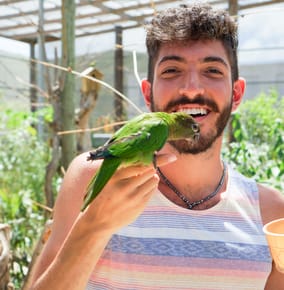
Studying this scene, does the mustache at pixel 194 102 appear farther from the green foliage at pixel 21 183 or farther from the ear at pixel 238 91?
the green foliage at pixel 21 183

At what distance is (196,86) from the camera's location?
1270 millimetres

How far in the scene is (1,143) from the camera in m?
4.79

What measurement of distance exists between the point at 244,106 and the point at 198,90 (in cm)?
357

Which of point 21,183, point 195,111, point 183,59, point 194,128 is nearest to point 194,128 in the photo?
point 194,128

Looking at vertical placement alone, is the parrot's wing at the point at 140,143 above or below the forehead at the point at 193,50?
below

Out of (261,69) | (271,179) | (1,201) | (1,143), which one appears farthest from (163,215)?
(261,69)

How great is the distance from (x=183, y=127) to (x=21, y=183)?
3.49 meters

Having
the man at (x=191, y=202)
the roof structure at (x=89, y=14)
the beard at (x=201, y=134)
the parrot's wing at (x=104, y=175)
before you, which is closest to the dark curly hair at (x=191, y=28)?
the man at (x=191, y=202)

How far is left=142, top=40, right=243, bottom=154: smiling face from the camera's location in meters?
1.27

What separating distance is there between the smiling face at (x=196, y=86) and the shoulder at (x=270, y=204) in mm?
204

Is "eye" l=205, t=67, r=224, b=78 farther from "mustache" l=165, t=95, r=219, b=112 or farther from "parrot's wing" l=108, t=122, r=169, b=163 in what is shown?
"parrot's wing" l=108, t=122, r=169, b=163

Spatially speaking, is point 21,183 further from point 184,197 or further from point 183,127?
point 183,127

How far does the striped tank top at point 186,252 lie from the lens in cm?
121

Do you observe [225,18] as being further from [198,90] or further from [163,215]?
[163,215]
